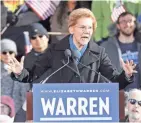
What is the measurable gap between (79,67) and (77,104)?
0.53 meters

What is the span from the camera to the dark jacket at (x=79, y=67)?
4332mm

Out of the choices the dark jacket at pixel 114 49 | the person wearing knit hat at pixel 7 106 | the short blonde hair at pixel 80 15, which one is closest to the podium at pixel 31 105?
the short blonde hair at pixel 80 15

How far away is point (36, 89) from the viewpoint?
3.82 metres

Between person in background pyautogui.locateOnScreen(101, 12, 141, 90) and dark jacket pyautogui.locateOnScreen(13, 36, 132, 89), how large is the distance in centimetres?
85

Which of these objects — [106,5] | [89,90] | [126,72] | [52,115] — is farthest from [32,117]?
[106,5]

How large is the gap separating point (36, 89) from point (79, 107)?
0.96ft

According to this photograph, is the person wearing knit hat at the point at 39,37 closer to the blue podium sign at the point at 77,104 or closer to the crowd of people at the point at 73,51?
the crowd of people at the point at 73,51

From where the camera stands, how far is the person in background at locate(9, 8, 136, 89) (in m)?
4.27

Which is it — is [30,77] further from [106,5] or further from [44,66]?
[106,5]

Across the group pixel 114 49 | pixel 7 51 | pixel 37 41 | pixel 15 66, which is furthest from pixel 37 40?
pixel 15 66

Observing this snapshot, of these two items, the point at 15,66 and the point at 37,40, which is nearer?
the point at 15,66

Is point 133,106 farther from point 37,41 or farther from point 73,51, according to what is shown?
point 37,41

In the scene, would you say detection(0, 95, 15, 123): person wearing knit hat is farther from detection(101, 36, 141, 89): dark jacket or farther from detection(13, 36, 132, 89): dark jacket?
detection(101, 36, 141, 89): dark jacket

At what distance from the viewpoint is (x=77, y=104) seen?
→ 388 cm
